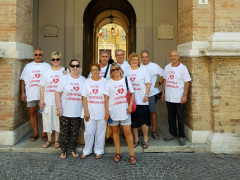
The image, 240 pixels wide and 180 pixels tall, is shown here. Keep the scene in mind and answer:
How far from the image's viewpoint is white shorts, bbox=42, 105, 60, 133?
481 centimetres

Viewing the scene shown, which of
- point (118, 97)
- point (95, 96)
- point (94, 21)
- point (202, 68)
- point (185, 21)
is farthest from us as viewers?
point (94, 21)

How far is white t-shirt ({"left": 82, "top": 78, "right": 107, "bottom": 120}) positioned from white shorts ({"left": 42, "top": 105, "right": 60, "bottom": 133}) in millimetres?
870

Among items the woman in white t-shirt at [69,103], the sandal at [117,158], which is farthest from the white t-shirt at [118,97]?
the sandal at [117,158]

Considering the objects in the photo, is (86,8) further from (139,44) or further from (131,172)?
(131,172)

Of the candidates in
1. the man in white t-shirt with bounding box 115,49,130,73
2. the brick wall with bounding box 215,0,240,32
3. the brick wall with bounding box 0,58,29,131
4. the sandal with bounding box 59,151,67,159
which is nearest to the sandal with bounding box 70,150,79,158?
the sandal with bounding box 59,151,67,159

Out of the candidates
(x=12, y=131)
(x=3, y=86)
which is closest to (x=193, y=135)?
(x=12, y=131)

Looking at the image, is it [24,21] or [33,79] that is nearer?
[33,79]

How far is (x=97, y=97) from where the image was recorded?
14.3ft

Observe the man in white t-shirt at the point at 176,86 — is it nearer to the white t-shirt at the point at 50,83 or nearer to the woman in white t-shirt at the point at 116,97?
the woman in white t-shirt at the point at 116,97

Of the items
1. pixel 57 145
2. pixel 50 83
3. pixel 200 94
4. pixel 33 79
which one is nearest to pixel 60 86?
pixel 50 83

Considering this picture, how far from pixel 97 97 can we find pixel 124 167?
4.44 ft

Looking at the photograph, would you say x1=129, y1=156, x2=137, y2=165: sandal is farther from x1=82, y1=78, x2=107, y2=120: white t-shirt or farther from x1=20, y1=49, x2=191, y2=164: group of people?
x1=82, y1=78, x2=107, y2=120: white t-shirt

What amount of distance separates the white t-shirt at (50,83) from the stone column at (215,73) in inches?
115

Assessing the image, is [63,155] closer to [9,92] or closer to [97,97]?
[97,97]
